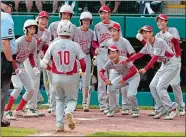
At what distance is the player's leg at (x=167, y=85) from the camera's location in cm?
1405

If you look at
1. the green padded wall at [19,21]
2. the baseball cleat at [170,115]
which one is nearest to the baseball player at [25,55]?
the baseball cleat at [170,115]

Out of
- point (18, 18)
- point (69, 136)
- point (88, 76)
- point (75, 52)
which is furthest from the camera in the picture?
point (18, 18)

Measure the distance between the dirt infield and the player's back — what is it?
1.02 metres

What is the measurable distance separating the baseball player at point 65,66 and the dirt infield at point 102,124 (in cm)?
46

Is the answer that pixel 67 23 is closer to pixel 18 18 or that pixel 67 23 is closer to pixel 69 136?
pixel 69 136

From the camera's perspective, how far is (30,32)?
13.7 metres

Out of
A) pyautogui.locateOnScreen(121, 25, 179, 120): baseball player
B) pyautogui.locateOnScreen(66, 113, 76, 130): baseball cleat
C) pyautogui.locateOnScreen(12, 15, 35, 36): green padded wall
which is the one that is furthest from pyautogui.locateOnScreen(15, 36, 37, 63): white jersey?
pyautogui.locateOnScreen(12, 15, 35, 36): green padded wall

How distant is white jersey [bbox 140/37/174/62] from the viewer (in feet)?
45.3

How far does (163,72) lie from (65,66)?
3.15 m

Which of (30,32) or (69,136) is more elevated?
(30,32)

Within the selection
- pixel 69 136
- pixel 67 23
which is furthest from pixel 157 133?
pixel 67 23

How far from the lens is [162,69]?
1430 cm

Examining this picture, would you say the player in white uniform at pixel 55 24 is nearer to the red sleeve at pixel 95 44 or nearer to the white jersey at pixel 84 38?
the white jersey at pixel 84 38

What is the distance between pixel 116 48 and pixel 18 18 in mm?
5089
